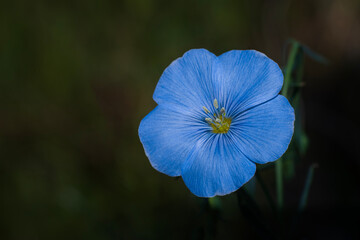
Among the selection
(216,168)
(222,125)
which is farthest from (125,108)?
(216,168)

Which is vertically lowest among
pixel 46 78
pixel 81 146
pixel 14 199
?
pixel 14 199

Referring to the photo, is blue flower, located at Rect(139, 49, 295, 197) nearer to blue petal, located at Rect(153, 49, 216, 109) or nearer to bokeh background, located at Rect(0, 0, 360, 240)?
blue petal, located at Rect(153, 49, 216, 109)

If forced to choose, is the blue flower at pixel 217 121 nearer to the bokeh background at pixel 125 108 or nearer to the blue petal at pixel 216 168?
the blue petal at pixel 216 168

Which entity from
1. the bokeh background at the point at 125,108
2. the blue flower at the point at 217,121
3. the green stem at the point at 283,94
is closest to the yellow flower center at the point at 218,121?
the blue flower at the point at 217,121

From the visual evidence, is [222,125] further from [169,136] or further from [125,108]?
[125,108]

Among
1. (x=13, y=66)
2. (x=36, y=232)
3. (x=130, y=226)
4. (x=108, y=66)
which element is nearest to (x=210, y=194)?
(x=130, y=226)

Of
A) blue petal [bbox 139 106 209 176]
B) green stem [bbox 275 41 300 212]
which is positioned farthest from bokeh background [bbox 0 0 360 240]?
blue petal [bbox 139 106 209 176]

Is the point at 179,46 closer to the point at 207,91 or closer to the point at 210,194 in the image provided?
the point at 207,91
